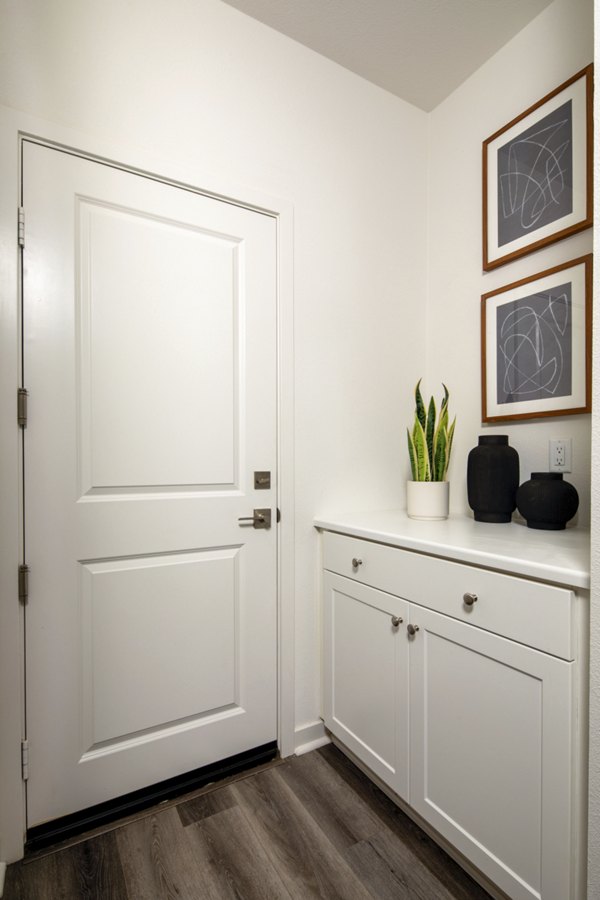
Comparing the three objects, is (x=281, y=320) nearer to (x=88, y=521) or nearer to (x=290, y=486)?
(x=290, y=486)

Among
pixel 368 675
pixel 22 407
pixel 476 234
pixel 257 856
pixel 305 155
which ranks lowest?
pixel 257 856

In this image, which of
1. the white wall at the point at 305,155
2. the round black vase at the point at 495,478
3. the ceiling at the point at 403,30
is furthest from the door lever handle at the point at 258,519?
the ceiling at the point at 403,30

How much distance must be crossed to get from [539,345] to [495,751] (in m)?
1.28

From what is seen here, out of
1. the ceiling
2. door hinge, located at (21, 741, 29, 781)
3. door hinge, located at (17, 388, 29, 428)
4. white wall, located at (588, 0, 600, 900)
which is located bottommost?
door hinge, located at (21, 741, 29, 781)

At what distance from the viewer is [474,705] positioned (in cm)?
110

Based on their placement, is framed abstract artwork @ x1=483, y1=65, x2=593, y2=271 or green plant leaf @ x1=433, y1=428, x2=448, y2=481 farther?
green plant leaf @ x1=433, y1=428, x2=448, y2=481

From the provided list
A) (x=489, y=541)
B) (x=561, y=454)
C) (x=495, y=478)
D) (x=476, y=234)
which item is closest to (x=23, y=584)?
(x=489, y=541)

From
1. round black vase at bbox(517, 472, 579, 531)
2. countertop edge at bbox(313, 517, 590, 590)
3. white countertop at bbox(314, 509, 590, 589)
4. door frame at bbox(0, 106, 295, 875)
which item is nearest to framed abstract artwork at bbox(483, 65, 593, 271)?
round black vase at bbox(517, 472, 579, 531)

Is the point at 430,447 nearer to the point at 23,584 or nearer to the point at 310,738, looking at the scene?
the point at 310,738

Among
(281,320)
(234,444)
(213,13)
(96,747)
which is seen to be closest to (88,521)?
(234,444)

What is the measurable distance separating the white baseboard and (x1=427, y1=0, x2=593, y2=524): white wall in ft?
3.41

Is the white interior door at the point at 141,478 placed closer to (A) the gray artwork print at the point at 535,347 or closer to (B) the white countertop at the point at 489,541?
(B) the white countertop at the point at 489,541

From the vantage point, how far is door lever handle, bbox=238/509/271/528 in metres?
1.59

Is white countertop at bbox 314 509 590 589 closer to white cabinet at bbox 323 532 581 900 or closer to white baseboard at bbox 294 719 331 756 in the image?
white cabinet at bbox 323 532 581 900
